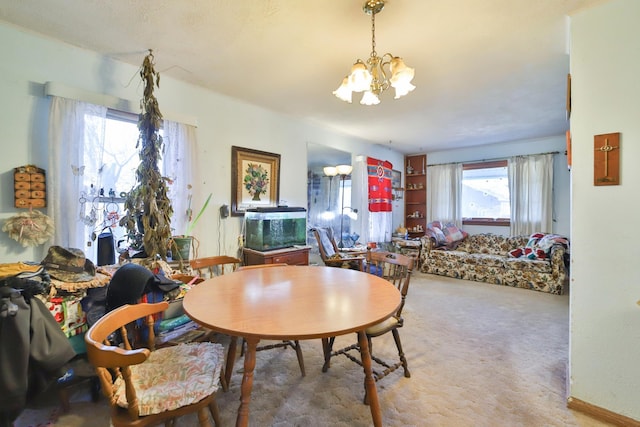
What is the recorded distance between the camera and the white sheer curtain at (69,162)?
1.94 meters

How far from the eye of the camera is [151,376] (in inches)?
45.0

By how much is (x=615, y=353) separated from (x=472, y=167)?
4731 mm

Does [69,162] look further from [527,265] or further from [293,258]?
[527,265]

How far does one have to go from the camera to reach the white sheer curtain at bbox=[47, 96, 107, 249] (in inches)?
76.3

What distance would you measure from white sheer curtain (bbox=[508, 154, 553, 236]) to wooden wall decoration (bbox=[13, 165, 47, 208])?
248 inches

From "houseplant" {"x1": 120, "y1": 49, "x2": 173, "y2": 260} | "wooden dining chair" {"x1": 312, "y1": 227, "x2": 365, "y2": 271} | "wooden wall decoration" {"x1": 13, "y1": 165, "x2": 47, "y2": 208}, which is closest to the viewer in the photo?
"wooden wall decoration" {"x1": 13, "y1": 165, "x2": 47, "y2": 208}

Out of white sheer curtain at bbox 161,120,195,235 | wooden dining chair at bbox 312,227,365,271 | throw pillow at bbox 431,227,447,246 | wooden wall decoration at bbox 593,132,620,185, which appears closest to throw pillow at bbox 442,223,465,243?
throw pillow at bbox 431,227,447,246

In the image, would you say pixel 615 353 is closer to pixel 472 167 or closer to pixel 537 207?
pixel 537 207

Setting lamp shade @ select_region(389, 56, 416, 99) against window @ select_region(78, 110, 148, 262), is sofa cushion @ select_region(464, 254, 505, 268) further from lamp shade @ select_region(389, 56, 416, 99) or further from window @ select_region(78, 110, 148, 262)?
window @ select_region(78, 110, 148, 262)

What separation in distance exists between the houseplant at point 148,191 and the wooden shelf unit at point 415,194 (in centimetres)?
519

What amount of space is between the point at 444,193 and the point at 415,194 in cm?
66

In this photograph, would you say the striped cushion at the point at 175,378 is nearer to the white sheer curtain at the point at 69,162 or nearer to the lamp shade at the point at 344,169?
the white sheer curtain at the point at 69,162

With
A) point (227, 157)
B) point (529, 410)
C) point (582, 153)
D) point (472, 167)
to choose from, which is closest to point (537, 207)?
point (472, 167)

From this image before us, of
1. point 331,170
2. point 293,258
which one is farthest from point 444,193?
point 293,258
